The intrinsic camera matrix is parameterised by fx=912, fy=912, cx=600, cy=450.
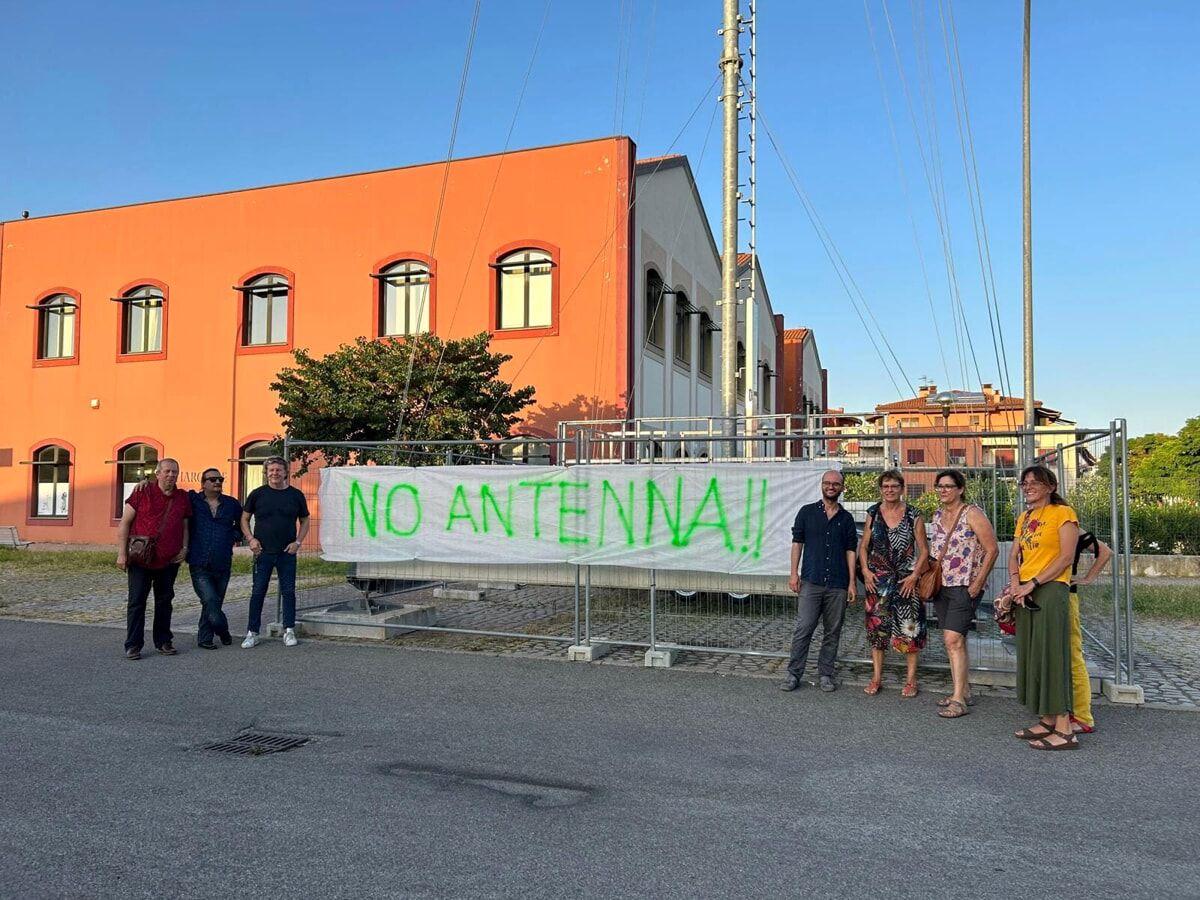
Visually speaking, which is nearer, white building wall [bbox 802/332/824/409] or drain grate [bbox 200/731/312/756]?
drain grate [bbox 200/731/312/756]

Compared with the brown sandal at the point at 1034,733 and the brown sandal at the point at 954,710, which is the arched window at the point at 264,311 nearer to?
the brown sandal at the point at 954,710

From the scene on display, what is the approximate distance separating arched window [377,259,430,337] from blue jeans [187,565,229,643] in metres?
13.0

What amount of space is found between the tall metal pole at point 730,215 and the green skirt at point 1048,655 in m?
8.05

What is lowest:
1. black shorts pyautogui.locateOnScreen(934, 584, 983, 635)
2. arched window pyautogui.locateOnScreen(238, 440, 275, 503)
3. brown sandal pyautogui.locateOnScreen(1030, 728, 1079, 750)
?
brown sandal pyautogui.locateOnScreen(1030, 728, 1079, 750)

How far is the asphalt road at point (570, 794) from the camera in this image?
387cm

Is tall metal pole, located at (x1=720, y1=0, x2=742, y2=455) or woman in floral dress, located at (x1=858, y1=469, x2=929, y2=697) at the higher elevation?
tall metal pole, located at (x1=720, y1=0, x2=742, y2=455)

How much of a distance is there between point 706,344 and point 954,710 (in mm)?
21832

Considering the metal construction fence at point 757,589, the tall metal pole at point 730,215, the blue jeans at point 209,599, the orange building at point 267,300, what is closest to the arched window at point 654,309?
the orange building at point 267,300

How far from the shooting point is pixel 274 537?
916 cm

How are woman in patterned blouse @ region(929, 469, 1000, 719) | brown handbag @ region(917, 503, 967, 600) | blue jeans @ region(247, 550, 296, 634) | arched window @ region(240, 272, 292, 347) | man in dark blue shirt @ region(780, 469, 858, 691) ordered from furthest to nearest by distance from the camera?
arched window @ region(240, 272, 292, 347) → blue jeans @ region(247, 550, 296, 634) → man in dark blue shirt @ region(780, 469, 858, 691) → brown handbag @ region(917, 503, 967, 600) → woman in patterned blouse @ region(929, 469, 1000, 719)

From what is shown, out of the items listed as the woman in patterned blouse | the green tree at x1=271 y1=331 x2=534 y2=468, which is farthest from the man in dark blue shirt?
the green tree at x1=271 y1=331 x2=534 y2=468

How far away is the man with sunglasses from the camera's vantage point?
902 cm

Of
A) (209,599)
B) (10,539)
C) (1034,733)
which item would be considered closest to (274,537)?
(209,599)

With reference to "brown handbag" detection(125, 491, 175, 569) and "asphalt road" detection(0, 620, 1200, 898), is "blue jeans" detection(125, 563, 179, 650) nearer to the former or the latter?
"brown handbag" detection(125, 491, 175, 569)
